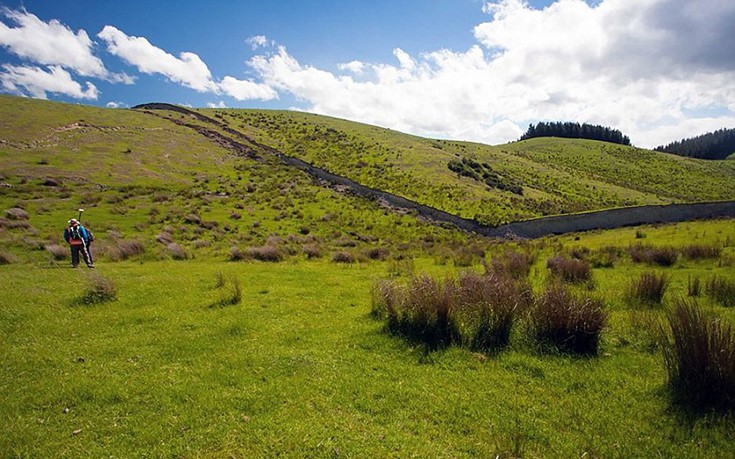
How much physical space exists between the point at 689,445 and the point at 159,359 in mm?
8356

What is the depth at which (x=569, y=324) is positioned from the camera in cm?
699

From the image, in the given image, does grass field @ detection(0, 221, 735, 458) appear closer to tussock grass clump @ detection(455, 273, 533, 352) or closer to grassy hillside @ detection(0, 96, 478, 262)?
tussock grass clump @ detection(455, 273, 533, 352)

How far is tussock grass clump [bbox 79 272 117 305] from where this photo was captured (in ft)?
35.1

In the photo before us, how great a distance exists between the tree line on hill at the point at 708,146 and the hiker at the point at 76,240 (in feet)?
696

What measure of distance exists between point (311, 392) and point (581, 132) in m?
193

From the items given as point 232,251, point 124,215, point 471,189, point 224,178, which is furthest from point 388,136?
point 232,251

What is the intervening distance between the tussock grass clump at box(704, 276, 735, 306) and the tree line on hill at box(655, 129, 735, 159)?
201503 mm

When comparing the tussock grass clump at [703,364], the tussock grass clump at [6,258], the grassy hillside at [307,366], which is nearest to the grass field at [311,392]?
the grassy hillside at [307,366]

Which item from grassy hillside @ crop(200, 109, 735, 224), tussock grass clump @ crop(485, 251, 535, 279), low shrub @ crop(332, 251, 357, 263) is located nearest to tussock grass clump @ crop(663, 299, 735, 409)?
tussock grass clump @ crop(485, 251, 535, 279)

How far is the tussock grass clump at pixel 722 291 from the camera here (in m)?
9.37

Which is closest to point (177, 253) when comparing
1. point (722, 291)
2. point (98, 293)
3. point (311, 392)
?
point (98, 293)

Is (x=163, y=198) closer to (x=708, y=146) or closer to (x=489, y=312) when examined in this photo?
(x=489, y=312)

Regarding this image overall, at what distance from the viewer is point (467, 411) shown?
17.2ft

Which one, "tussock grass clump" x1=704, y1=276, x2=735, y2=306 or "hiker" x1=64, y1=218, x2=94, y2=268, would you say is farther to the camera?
"hiker" x1=64, y1=218, x2=94, y2=268
